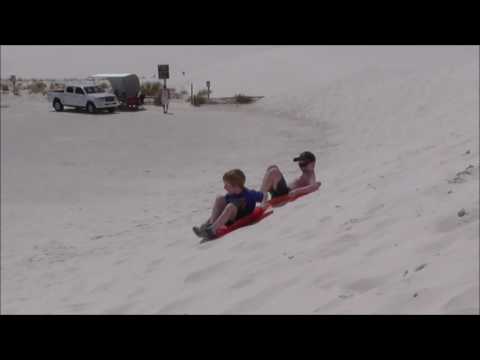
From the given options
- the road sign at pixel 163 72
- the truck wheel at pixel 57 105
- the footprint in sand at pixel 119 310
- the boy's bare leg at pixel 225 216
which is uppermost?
the road sign at pixel 163 72

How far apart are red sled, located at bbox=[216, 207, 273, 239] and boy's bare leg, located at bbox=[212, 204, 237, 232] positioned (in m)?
0.05

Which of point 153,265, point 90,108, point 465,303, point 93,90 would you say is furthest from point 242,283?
point 93,90

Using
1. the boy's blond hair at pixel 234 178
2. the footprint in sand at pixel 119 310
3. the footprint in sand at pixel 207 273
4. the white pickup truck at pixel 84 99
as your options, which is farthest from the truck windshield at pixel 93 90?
the footprint in sand at pixel 119 310

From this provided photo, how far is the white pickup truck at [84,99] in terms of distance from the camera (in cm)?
2469

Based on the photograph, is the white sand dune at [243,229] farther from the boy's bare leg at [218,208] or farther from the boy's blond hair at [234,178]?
the boy's blond hair at [234,178]

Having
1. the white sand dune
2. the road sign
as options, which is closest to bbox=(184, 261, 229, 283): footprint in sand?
the white sand dune

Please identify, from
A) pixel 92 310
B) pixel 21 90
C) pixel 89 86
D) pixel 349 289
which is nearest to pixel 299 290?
pixel 349 289

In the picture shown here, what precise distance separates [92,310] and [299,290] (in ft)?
5.77

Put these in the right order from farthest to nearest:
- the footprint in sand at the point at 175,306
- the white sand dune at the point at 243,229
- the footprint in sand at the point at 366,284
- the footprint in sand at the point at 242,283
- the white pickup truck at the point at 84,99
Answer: the white pickup truck at the point at 84,99 < the footprint in sand at the point at 242,283 < the footprint in sand at the point at 175,306 < the white sand dune at the point at 243,229 < the footprint in sand at the point at 366,284

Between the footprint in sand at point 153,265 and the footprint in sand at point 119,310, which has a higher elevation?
the footprint in sand at point 119,310

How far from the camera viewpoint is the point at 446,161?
5773 millimetres

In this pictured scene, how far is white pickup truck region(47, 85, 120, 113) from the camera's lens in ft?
81.0

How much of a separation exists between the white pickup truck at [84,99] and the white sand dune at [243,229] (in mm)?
4986

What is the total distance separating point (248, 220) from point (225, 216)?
28cm
